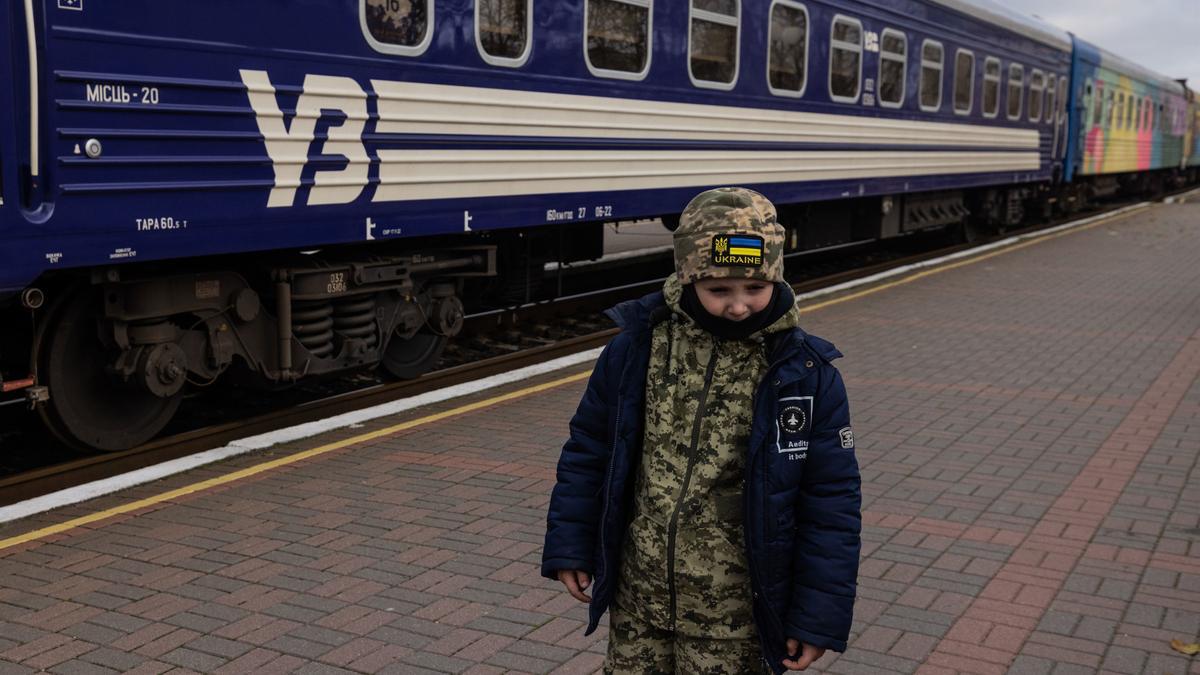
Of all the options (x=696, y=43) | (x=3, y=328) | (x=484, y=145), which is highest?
(x=696, y=43)

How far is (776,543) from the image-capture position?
8.66 feet

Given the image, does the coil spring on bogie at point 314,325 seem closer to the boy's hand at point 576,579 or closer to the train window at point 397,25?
the train window at point 397,25

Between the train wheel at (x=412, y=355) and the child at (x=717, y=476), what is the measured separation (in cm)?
555

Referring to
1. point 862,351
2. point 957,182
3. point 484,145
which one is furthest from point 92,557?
point 957,182

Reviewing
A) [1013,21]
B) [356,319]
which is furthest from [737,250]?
[1013,21]

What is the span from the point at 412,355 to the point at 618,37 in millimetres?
2881

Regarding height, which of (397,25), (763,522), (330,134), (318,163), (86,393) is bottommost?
(86,393)

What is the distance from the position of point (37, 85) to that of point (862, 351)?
6.46 metres

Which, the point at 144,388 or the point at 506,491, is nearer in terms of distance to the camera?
the point at 506,491

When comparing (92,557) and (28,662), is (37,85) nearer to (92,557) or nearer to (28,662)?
(92,557)

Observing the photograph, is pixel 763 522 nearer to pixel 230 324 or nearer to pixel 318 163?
pixel 318 163

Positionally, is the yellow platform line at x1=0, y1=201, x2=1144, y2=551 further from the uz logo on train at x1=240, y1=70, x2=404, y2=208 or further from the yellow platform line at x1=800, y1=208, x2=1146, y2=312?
the yellow platform line at x1=800, y1=208, x2=1146, y2=312

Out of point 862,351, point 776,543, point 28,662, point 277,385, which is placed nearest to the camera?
point 776,543

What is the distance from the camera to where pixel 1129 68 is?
2959 cm
